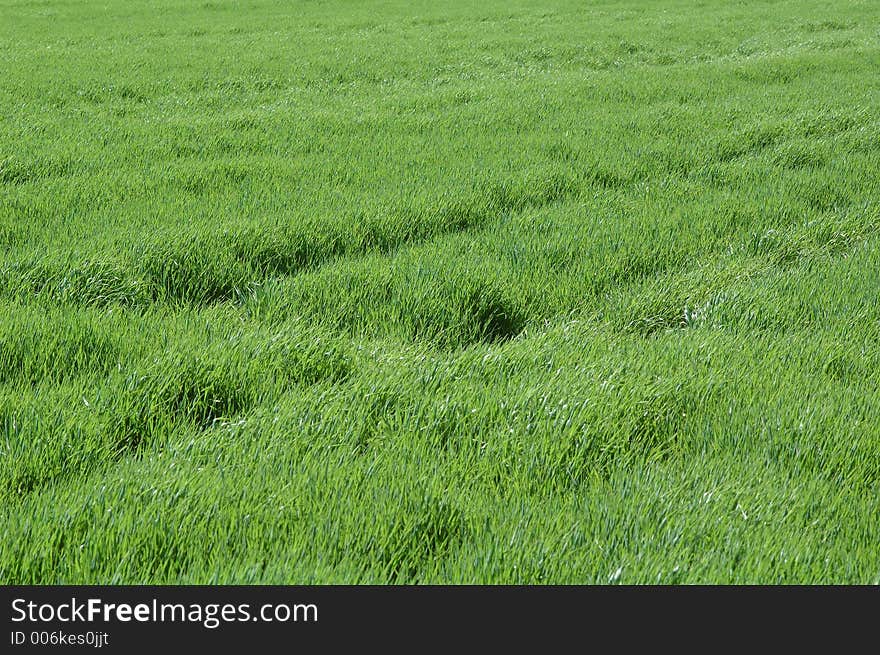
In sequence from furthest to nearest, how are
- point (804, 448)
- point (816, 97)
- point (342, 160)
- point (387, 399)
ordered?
point (816, 97) < point (342, 160) < point (387, 399) < point (804, 448)

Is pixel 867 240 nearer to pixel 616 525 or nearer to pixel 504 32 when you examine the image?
pixel 616 525

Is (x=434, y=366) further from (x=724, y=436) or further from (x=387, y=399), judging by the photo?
(x=724, y=436)

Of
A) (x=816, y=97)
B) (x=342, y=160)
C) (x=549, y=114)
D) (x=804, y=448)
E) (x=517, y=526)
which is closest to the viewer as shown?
(x=517, y=526)

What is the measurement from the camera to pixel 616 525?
238 cm

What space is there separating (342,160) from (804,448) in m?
4.98

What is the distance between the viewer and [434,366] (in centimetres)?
337

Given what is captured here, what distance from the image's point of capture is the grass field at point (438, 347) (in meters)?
2.31

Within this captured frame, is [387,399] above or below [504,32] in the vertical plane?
below

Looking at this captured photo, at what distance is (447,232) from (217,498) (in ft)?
10.5

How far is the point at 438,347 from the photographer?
3.79 metres

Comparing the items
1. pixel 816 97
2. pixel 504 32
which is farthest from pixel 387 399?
pixel 504 32

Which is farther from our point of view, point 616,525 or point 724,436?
point 724,436

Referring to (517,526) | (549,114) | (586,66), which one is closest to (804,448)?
(517,526)

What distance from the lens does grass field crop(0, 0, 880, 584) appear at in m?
2.31
